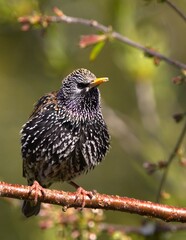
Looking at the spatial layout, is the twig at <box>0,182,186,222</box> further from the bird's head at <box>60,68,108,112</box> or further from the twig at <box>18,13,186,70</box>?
the bird's head at <box>60,68,108,112</box>

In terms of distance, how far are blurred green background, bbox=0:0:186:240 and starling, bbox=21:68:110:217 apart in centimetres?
86

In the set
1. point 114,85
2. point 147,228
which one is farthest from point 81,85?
point 114,85

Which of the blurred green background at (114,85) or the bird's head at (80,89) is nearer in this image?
the bird's head at (80,89)

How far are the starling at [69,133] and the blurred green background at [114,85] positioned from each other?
2.83 ft

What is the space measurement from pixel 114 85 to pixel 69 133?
6.56 meters

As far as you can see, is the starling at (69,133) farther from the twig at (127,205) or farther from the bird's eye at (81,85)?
the twig at (127,205)

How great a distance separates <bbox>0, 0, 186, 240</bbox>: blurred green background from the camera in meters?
8.46


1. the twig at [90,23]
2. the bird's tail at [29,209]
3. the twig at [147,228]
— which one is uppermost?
the twig at [90,23]

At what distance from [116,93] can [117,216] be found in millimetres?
2706

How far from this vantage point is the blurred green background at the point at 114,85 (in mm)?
8461

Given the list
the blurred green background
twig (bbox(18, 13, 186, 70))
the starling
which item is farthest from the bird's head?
the blurred green background

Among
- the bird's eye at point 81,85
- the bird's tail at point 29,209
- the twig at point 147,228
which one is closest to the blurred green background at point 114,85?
the twig at point 147,228

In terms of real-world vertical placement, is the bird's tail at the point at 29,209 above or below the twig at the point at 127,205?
below

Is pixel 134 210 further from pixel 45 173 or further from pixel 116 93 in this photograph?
pixel 116 93
